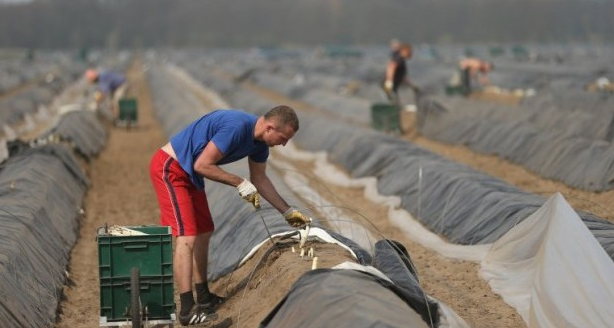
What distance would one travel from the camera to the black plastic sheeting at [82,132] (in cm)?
1722

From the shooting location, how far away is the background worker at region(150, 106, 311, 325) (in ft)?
22.7

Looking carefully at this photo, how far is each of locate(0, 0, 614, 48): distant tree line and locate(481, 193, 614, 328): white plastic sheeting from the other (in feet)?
383

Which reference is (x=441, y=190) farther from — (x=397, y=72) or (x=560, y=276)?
(x=397, y=72)

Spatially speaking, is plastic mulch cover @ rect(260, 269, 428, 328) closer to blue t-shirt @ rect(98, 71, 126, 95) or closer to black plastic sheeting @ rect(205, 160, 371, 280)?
black plastic sheeting @ rect(205, 160, 371, 280)

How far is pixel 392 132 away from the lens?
20500mm

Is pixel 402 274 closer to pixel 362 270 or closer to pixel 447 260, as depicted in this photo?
pixel 362 270

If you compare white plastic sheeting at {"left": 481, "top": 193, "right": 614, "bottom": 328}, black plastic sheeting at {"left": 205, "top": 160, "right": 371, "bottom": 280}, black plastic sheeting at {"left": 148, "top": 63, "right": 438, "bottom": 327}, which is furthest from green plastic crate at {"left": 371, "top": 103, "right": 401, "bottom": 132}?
white plastic sheeting at {"left": 481, "top": 193, "right": 614, "bottom": 328}

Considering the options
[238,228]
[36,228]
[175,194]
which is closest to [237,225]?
[238,228]

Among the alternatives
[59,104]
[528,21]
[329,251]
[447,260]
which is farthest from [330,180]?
[528,21]

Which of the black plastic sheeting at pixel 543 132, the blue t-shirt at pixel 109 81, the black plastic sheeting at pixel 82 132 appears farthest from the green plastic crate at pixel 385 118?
the blue t-shirt at pixel 109 81

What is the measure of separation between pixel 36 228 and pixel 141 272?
3.20 metres

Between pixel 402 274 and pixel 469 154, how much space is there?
35.7 feet

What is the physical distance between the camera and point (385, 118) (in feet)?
67.1

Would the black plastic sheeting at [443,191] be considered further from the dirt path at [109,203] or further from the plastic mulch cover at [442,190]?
the dirt path at [109,203]
